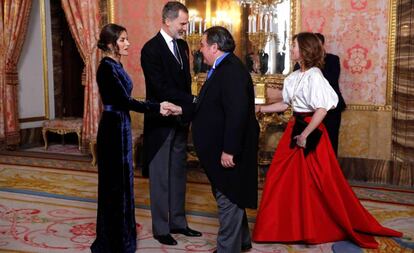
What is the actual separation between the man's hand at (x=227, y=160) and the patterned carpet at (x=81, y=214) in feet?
2.88

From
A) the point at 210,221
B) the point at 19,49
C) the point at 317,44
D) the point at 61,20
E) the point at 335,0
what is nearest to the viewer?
the point at 317,44

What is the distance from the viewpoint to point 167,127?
3693 mm

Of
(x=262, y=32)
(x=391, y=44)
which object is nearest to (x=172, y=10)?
(x=262, y=32)

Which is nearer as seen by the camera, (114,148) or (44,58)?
(114,148)

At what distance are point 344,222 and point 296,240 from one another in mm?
386

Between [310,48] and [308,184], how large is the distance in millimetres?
1019

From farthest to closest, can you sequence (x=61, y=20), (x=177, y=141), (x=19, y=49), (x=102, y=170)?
(x=61, y=20), (x=19, y=49), (x=177, y=141), (x=102, y=170)

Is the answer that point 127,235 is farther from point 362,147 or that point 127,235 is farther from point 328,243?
point 362,147

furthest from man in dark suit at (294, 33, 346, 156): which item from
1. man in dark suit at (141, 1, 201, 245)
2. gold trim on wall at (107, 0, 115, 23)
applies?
gold trim on wall at (107, 0, 115, 23)

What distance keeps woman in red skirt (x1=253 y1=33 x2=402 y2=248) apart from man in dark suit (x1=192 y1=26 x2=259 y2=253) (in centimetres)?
63

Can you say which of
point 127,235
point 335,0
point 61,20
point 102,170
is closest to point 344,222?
point 127,235

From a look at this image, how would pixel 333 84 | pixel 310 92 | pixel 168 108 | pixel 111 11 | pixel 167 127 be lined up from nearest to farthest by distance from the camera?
pixel 168 108 → pixel 310 92 → pixel 167 127 → pixel 333 84 → pixel 111 11

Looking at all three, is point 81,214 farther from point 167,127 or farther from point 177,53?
point 177,53

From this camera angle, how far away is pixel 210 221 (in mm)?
4266
